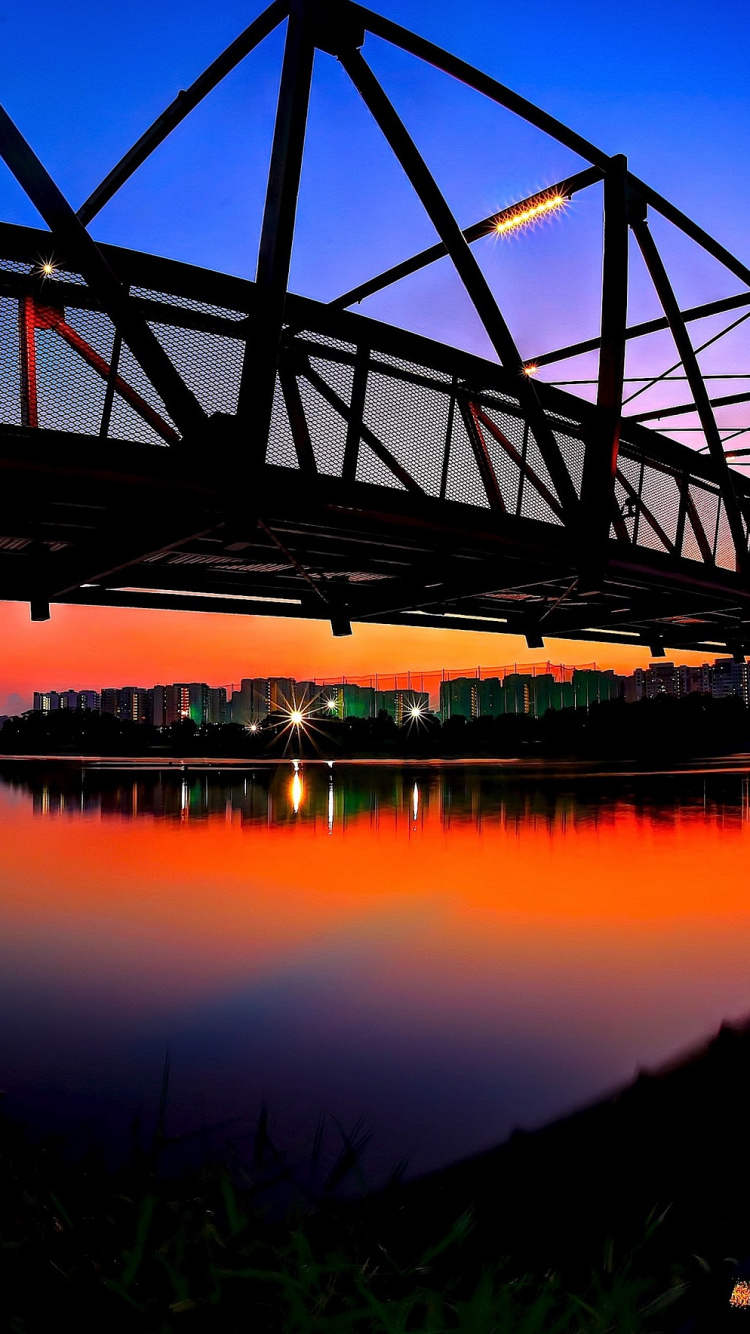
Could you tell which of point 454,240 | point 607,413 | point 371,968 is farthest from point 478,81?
point 371,968

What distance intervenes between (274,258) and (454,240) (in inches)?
95.2

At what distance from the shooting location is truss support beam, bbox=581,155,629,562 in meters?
8.32

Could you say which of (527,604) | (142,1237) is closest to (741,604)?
(527,604)

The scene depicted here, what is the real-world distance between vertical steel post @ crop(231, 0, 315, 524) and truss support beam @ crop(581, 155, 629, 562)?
153 inches

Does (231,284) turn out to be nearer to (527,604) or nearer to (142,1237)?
(142,1237)

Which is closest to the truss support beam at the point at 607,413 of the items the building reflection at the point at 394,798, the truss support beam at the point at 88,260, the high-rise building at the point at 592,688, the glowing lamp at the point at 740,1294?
the truss support beam at the point at 88,260

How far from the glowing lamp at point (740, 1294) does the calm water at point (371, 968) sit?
8.42 ft

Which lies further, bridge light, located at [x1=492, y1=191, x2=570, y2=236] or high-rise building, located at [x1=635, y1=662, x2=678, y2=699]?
high-rise building, located at [x1=635, y1=662, x2=678, y2=699]

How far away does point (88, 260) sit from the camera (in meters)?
4.82

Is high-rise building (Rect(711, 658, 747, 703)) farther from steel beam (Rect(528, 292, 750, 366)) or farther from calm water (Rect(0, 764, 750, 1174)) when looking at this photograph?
steel beam (Rect(528, 292, 750, 366))

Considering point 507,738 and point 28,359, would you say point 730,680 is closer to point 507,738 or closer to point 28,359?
point 507,738

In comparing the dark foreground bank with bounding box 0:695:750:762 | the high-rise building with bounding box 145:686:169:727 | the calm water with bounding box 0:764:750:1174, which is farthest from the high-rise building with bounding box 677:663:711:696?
the calm water with bounding box 0:764:750:1174

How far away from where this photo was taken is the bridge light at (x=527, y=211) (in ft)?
35.8

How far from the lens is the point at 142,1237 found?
4039 mm
